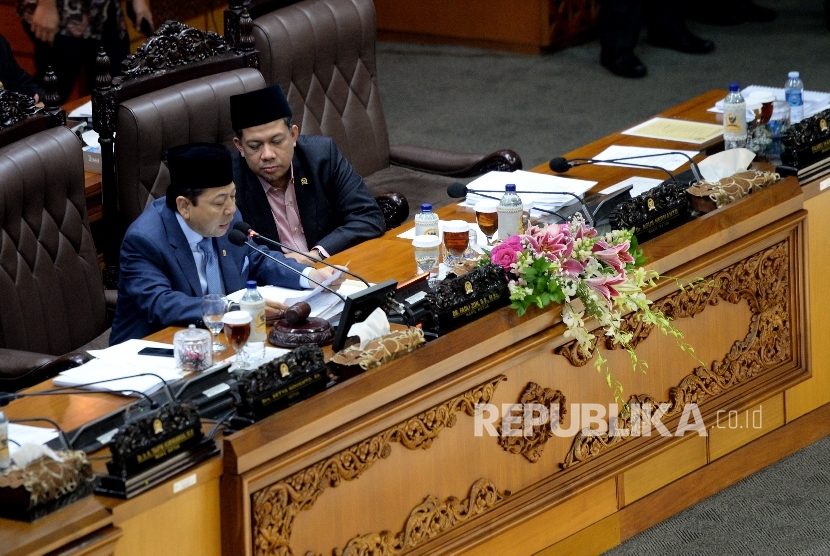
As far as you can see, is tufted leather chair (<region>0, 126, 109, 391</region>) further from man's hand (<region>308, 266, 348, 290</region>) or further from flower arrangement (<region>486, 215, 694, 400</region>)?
flower arrangement (<region>486, 215, 694, 400</region>)

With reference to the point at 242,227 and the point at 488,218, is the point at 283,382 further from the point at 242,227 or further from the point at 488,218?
the point at 488,218

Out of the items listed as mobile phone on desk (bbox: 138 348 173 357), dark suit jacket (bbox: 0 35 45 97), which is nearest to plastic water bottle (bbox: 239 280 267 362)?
mobile phone on desk (bbox: 138 348 173 357)

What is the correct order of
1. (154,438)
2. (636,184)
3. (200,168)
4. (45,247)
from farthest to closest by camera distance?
1. (636,184)
2. (45,247)
3. (200,168)
4. (154,438)

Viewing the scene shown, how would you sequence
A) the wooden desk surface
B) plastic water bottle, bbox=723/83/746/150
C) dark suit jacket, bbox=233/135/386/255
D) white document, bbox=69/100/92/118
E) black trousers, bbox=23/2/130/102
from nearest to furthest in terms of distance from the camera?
1. the wooden desk surface
2. dark suit jacket, bbox=233/135/386/255
3. plastic water bottle, bbox=723/83/746/150
4. white document, bbox=69/100/92/118
5. black trousers, bbox=23/2/130/102

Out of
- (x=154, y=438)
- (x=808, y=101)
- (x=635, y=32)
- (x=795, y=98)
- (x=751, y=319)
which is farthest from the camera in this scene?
(x=635, y=32)

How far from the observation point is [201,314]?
3.41m

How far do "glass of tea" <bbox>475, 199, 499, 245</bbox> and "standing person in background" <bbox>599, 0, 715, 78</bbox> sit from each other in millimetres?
3862

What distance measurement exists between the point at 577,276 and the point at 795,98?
182 centimetres

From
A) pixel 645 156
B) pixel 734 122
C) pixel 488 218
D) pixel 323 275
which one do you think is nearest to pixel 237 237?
pixel 323 275

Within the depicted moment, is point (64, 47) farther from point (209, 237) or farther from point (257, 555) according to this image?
point (257, 555)

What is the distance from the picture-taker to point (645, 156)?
4262mm

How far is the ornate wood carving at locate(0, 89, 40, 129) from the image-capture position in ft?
12.6

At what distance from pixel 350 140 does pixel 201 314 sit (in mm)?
1741

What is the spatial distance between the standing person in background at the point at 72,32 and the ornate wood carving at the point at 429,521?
3.20m
